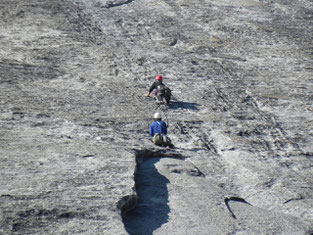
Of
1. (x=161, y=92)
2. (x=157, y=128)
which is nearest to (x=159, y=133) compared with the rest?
(x=157, y=128)

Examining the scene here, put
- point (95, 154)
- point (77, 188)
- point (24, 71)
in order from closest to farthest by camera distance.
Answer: point (77, 188) < point (95, 154) < point (24, 71)

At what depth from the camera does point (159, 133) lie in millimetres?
11398

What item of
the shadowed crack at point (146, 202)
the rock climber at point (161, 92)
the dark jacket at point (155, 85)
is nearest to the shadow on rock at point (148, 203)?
the shadowed crack at point (146, 202)

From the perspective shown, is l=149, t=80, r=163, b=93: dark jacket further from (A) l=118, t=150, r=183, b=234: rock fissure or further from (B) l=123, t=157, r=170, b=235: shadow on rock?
(B) l=123, t=157, r=170, b=235: shadow on rock

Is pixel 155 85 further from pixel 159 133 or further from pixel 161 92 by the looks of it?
pixel 159 133

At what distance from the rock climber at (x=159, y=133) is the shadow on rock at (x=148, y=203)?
107 cm

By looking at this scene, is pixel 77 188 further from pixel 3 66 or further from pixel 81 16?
pixel 81 16

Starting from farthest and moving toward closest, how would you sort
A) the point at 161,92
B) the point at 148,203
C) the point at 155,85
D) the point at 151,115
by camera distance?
the point at 155,85
the point at 161,92
the point at 151,115
the point at 148,203

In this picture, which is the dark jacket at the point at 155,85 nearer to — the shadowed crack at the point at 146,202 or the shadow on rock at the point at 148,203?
the shadowed crack at the point at 146,202

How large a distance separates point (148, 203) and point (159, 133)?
112 inches

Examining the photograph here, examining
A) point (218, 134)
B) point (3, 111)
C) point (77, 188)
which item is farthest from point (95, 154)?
point (218, 134)

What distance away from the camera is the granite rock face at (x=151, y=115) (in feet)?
26.9

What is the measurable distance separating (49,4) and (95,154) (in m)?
10.7

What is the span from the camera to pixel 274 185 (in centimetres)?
1087
